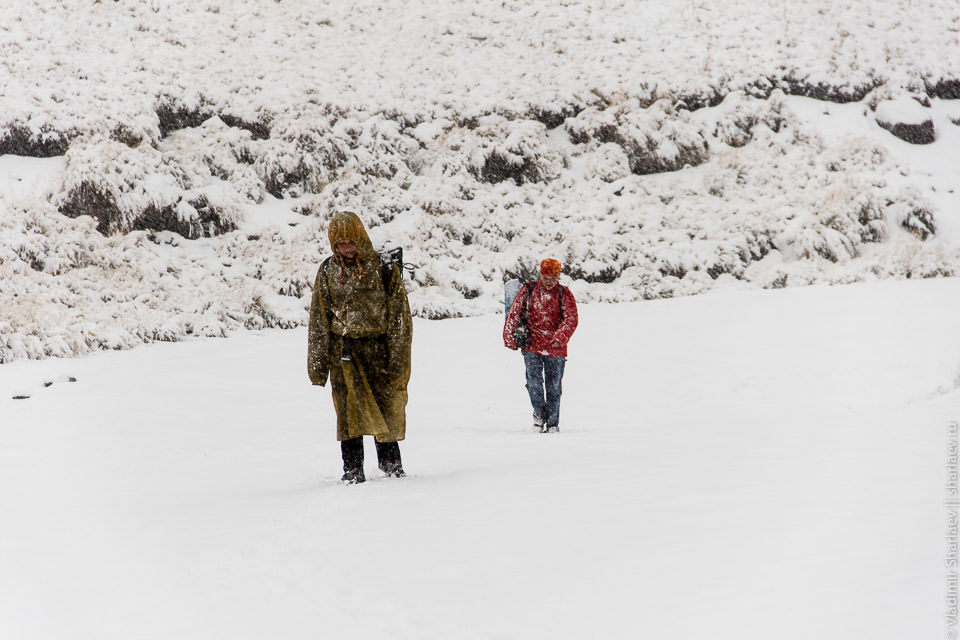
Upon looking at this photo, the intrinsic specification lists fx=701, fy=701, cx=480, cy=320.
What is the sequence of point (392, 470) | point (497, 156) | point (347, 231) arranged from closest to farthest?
1. point (347, 231)
2. point (392, 470)
3. point (497, 156)

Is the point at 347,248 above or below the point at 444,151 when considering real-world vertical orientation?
below

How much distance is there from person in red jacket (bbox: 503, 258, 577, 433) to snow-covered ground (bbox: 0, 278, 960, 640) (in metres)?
0.60

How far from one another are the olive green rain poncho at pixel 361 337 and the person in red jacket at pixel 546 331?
272 cm

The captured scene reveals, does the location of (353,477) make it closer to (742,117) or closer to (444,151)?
(444,151)

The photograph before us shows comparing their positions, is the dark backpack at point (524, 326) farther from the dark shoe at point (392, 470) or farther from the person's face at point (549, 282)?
the dark shoe at point (392, 470)

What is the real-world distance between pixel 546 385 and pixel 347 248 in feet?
11.8

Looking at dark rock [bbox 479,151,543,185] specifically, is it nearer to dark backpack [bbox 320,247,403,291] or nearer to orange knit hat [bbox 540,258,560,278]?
orange knit hat [bbox 540,258,560,278]

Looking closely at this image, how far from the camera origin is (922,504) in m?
2.64

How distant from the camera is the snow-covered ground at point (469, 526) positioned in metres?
2.13

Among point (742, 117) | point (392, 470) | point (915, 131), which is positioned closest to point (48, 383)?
point (392, 470)

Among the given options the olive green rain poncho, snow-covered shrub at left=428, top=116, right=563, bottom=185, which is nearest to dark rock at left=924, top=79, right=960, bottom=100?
snow-covered shrub at left=428, top=116, right=563, bottom=185

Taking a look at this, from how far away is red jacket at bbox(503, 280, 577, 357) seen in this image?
297 inches

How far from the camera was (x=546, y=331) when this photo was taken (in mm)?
7566

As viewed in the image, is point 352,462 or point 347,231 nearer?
point 347,231
